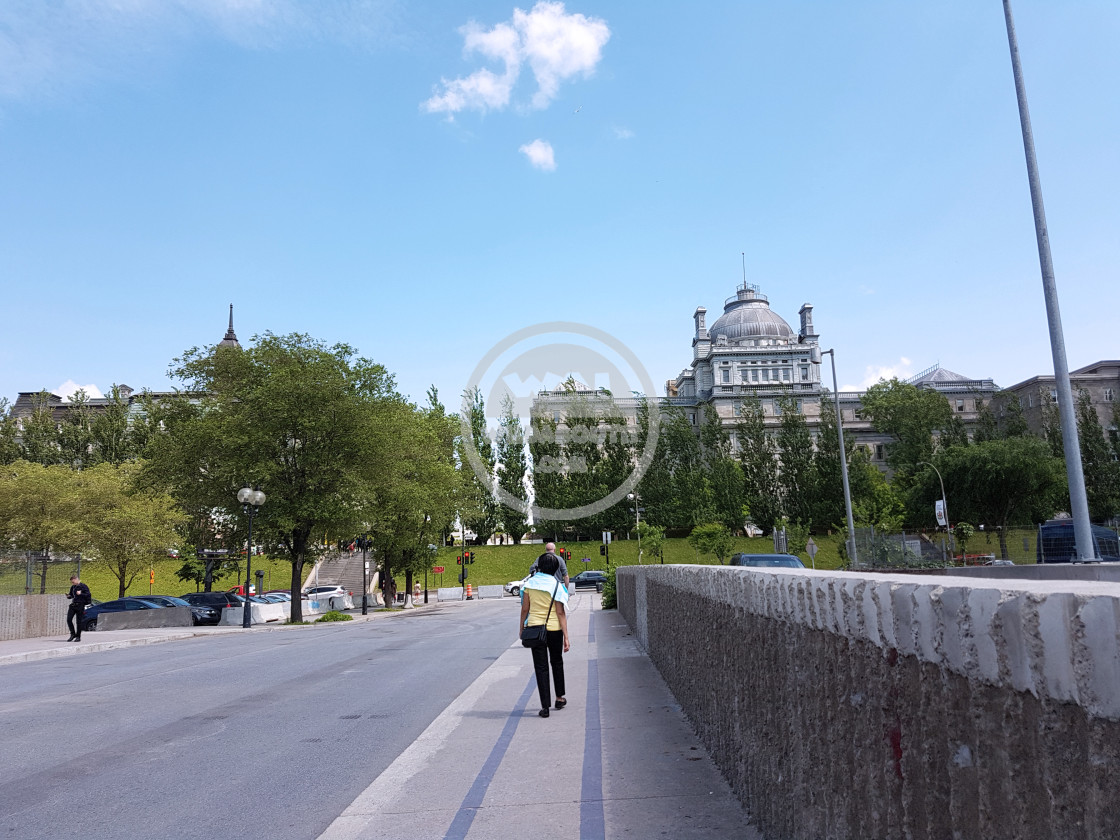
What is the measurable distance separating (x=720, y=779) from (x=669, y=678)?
Answer: 180 inches

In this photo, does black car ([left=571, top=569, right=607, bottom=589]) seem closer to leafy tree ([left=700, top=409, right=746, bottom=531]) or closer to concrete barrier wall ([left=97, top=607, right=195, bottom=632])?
leafy tree ([left=700, top=409, right=746, bottom=531])

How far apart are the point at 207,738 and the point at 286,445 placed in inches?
1155

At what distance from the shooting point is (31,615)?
84.3 ft

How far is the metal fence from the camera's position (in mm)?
25328

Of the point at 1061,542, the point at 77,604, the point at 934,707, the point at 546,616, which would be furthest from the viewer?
the point at 1061,542

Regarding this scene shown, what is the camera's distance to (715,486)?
8431cm

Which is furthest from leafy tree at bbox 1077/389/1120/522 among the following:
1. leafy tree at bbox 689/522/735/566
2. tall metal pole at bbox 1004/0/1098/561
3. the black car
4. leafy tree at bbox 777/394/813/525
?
tall metal pole at bbox 1004/0/1098/561

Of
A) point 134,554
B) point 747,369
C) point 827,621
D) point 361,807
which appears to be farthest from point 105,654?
point 747,369

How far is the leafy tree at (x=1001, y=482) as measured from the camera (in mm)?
66875

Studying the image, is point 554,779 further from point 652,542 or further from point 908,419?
point 908,419

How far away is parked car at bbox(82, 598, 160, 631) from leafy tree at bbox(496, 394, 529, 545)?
44536 mm

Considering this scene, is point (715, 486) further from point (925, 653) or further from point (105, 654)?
point (925, 653)

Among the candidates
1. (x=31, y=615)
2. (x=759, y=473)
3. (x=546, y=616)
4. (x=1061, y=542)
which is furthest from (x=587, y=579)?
(x=546, y=616)

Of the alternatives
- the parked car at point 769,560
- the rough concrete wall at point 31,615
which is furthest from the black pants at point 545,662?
the rough concrete wall at point 31,615
